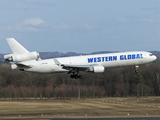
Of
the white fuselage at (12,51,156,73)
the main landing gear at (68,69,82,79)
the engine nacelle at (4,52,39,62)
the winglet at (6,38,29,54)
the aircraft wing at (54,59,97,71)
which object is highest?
the winglet at (6,38,29,54)

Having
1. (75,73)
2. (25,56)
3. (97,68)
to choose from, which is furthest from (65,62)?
(25,56)

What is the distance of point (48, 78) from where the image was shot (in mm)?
180750

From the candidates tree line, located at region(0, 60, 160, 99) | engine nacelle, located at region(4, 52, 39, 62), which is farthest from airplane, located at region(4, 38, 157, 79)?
tree line, located at region(0, 60, 160, 99)

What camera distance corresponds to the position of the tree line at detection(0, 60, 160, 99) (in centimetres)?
16438

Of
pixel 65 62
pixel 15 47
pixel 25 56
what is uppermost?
pixel 15 47

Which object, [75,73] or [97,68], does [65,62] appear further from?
[97,68]

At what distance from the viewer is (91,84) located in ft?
592

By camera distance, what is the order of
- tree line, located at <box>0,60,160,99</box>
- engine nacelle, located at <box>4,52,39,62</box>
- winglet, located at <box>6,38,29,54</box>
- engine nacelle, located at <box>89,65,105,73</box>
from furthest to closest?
tree line, located at <box>0,60,160,99</box> < winglet, located at <box>6,38,29,54</box> < engine nacelle, located at <box>89,65,105,73</box> < engine nacelle, located at <box>4,52,39,62</box>

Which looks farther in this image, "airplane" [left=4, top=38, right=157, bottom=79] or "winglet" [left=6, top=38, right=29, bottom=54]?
"winglet" [left=6, top=38, right=29, bottom=54]

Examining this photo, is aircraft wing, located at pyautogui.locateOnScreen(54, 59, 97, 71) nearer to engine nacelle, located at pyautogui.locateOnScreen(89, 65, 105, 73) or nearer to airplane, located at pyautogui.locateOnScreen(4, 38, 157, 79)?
airplane, located at pyautogui.locateOnScreen(4, 38, 157, 79)

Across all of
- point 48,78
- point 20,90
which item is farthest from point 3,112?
point 48,78

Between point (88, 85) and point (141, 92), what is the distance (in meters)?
23.8

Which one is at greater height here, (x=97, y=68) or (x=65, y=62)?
(x=65, y=62)

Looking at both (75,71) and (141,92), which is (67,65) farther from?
(141,92)
